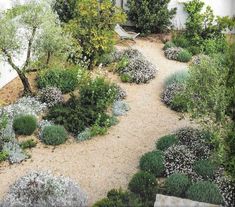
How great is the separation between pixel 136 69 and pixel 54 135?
16.0 feet

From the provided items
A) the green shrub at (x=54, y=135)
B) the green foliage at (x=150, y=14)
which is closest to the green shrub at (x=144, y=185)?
the green shrub at (x=54, y=135)

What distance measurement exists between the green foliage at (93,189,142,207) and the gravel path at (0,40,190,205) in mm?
572

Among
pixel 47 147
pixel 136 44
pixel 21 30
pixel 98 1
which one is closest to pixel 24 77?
pixel 21 30

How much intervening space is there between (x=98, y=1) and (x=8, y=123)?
19.4 ft

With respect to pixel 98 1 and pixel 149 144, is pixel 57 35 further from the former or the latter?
pixel 149 144

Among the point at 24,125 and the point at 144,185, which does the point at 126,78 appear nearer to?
the point at 24,125

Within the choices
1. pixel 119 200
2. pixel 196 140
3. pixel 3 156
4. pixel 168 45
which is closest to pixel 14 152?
pixel 3 156

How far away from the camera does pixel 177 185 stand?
10.5 m

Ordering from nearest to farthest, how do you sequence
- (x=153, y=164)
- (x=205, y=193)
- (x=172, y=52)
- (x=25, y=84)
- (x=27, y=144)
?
1. (x=205, y=193)
2. (x=153, y=164)
3. (x=27, y=144)
4. (x=25, y=84)
5. (x=172, y=52)

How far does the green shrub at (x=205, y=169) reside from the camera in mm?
10914

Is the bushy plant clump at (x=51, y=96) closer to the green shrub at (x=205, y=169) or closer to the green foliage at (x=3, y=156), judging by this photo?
the green foliage at (x=3, y=156)

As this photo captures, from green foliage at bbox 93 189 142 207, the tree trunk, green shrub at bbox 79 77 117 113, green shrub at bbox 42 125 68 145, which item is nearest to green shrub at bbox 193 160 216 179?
green foliage at bbox 93 189 142 207

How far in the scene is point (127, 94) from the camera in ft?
50.5

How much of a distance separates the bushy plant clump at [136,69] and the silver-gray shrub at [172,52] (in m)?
1.24
